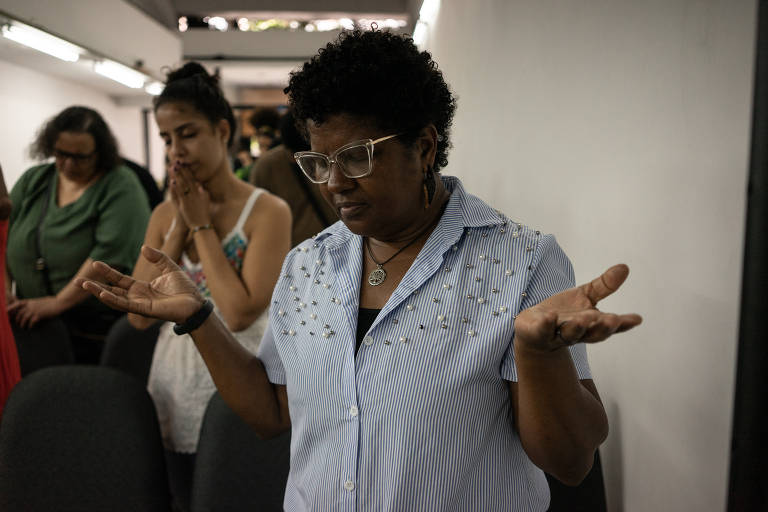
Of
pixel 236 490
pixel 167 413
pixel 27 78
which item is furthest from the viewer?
pixel 27 78

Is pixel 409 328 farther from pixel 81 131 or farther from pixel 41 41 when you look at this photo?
pixel 41 41

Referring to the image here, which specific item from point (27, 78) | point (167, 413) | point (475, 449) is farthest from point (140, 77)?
point (475, 449)

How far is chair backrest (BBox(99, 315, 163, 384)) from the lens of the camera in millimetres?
2322

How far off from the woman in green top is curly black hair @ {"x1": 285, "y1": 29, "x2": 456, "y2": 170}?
189 centimetres

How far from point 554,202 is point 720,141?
0.79 m

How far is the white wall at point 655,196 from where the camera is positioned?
2.72ft

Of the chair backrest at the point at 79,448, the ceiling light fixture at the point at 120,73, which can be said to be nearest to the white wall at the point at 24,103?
the ceiling light fixture at the point at 120,73

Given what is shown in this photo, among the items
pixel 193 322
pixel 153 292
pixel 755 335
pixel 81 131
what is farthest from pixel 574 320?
pixel 81 131

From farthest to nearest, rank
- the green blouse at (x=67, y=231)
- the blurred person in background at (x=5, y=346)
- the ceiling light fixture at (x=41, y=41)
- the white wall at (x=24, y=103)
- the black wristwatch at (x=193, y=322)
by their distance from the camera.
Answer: the white wall at (x=24, y=103), the ceiling light fixture at (x=41, y=41), the green blouse at (x=67, y=231), the blurred person in background at (x=5, y=346), the black wristwatch at (x=193, y=322)

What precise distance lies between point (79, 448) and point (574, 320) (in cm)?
153

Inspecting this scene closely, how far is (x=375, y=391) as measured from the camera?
3.29ft

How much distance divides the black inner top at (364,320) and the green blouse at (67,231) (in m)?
1.90

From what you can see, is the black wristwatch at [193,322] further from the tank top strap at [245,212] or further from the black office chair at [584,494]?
the black office chair at [584,494]

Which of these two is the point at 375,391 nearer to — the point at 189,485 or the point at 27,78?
the point at 189,485
